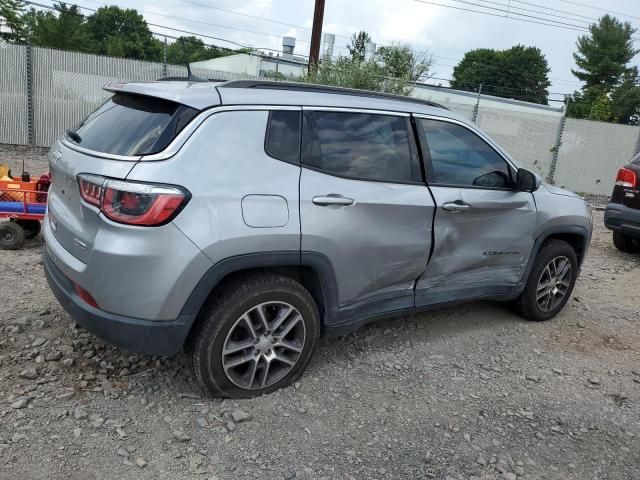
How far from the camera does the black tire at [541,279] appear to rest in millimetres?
4594

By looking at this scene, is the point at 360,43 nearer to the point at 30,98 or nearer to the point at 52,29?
the point at 30,98

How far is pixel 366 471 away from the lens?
9.08 feet

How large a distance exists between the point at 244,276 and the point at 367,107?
4.35 ft

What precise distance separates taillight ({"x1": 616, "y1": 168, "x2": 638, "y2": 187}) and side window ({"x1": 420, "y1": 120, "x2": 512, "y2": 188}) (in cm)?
372

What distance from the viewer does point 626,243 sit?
7914mm

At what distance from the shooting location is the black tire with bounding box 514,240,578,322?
15.1 feet

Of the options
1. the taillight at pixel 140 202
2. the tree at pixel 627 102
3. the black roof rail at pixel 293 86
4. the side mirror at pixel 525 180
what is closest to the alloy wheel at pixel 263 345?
the taillight at pixel 140 202

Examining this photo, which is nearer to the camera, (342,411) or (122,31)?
(342,411)

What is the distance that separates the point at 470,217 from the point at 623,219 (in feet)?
13.9

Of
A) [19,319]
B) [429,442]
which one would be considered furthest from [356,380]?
[19,319]

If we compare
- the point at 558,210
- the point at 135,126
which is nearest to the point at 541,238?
the point at 558,210

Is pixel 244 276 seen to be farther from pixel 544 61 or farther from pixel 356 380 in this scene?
pixel 544 61

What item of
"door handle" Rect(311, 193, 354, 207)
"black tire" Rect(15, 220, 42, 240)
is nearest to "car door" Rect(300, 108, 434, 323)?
"door handle" Rect(311, 193, 354, 207)

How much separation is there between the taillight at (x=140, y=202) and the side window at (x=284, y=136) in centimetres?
59
